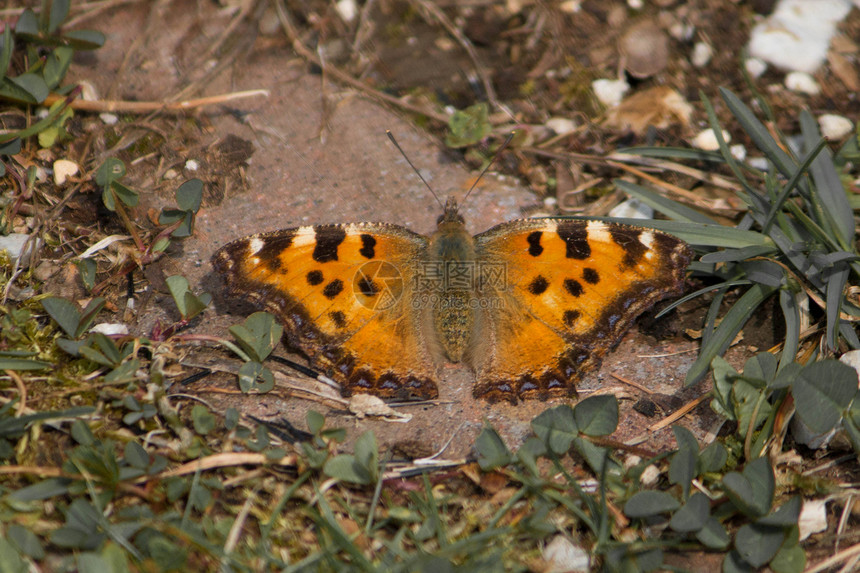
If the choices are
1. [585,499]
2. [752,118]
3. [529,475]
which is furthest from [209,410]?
[752,118]

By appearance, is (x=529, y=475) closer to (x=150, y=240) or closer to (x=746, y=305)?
(x=746, y=305)

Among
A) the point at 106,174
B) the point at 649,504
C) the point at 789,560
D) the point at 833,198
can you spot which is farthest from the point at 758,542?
the point at 106,174

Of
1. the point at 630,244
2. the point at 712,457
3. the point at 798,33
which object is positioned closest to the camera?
the point at 712,457

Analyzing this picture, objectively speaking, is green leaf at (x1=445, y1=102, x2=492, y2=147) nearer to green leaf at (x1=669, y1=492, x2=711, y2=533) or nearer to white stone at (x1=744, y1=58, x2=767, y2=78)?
white stone at (x1=744, y1=58, x2=767, y2=78)

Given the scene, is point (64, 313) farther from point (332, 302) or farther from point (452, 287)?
point (452, 287)

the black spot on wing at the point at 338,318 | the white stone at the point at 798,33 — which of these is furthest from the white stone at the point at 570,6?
the black spot on wing at the point at 338,318

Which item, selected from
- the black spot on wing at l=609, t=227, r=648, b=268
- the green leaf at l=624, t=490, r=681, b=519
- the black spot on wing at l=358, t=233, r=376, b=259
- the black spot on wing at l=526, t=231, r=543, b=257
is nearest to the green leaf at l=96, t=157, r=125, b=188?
the black spot on wing at l=358, t=233, r=376, b=259
